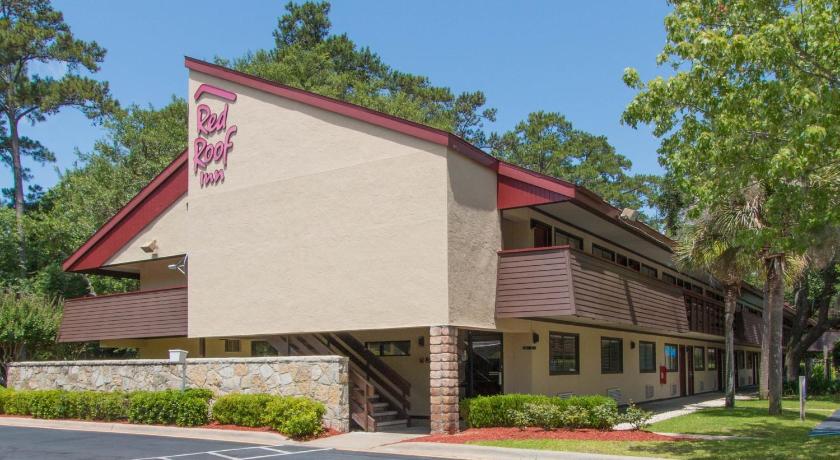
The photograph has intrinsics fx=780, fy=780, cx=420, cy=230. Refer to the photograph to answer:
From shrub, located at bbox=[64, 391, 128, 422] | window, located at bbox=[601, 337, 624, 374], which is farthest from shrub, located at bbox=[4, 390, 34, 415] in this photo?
window, located at bbox=[601, 337, 624, 374]

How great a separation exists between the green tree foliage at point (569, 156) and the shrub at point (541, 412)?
121 ft

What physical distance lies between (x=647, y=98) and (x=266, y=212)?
10.8 metres

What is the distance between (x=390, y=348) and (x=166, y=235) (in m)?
8.38

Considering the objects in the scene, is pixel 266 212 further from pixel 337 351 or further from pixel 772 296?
pixel 772 296

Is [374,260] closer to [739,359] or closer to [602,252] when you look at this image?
[602,252]

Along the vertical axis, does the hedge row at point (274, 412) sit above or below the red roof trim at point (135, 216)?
below

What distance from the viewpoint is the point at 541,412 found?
17156 mm

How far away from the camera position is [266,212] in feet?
67.7

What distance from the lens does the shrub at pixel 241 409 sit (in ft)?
59.5

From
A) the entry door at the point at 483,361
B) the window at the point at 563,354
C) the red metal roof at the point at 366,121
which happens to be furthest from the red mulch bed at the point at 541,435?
the red metal roof at the point at 366,121

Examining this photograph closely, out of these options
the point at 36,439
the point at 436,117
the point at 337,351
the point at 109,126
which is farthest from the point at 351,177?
the point at 436,117

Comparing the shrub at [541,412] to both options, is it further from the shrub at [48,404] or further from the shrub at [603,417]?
the shrub at [48,404]

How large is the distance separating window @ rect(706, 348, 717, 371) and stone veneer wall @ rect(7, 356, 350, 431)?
26.5 metres

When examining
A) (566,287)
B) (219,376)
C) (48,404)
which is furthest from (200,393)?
(566,287)
